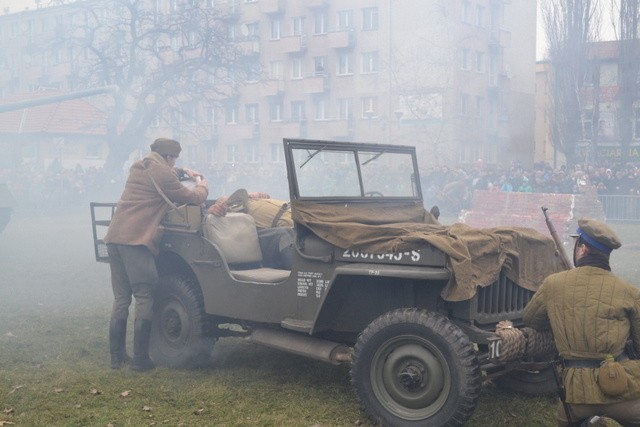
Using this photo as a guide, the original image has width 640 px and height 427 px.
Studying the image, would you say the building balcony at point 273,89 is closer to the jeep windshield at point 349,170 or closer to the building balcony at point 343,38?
the building balcony at point 343,38

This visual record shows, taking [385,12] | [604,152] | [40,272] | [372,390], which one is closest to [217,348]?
[372,390]

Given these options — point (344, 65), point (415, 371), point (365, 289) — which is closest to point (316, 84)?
point (344, 65)

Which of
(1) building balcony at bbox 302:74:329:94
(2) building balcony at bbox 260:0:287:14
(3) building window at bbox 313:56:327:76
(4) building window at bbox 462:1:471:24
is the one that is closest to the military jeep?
(4) building window at bbox 462:1:471:24

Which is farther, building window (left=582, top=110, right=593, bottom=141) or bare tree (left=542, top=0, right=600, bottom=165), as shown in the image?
building window (left=582, top=110, right=593, bottom=141)

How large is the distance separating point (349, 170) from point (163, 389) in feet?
7.22

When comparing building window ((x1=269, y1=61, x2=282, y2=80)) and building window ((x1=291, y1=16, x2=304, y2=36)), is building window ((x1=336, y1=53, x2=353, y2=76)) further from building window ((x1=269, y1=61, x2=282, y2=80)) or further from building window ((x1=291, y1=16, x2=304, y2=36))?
building window ((x1=269, y1=61, x2=282, y2=80))

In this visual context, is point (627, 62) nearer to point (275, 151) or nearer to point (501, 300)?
point (275, 151)

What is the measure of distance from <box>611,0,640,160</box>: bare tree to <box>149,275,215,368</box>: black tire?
28888mm

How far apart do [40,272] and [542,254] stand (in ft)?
32.8

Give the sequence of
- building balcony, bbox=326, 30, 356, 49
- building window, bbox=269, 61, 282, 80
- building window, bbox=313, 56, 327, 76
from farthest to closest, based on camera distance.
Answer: building window, bbox=269, 61, 282, 80, building window, bbox=313, 56, 327, 76, building balcony, bbox=326, 30, 356, 49

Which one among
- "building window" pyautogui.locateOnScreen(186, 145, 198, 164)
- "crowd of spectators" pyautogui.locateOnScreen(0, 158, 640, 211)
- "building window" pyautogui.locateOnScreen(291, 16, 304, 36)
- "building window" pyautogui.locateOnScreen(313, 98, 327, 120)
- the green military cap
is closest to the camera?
the green military cap

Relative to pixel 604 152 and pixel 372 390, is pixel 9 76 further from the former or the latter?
pixel 372 390

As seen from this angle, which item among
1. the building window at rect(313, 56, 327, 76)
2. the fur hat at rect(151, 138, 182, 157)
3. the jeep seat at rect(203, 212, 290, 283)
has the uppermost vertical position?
the building window at rect(313, 56, 327, 76)

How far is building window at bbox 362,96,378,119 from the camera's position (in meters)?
34.8
